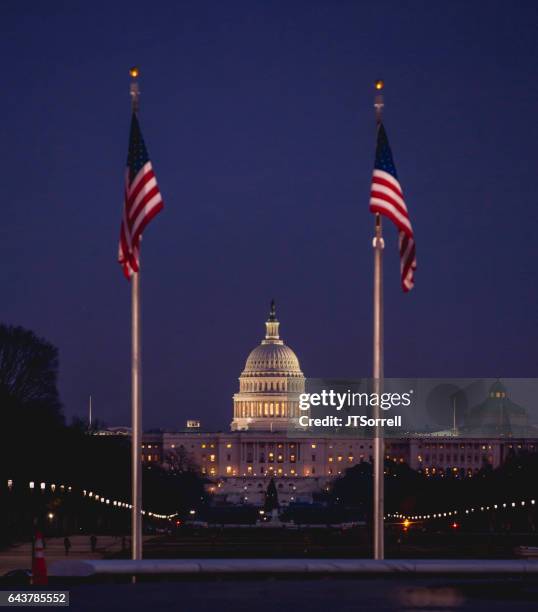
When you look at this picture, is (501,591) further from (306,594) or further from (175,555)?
(175,555)

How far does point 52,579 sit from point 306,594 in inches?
215

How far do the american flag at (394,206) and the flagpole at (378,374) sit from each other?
1.83 ft

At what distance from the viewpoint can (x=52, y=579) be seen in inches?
1204

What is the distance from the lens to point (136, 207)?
3650 centimetres

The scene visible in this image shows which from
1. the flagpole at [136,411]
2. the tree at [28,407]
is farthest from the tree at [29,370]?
the flagpole at [136,411]

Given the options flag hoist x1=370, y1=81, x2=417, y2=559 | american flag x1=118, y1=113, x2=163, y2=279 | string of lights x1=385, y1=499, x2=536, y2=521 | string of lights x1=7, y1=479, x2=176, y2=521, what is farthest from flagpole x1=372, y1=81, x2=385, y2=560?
string of lights x1=385, y1=499, x2=536, y2=521

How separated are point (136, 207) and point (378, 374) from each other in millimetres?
5991

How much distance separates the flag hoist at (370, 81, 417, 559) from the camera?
3669 cm

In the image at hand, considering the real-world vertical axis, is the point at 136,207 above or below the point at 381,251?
above

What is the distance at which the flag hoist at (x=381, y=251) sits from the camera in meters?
36.7

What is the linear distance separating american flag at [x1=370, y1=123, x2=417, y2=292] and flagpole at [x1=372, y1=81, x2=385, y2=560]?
56cm

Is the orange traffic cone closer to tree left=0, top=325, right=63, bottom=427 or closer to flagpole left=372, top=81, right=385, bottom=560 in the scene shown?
flagpole left=372, top=81, right=385, bottom=560

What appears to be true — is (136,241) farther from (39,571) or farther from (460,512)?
(460,512)

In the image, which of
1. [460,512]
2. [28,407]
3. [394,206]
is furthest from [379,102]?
[460,512]
